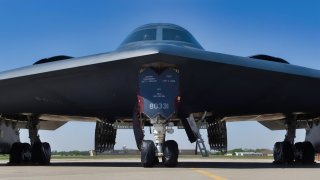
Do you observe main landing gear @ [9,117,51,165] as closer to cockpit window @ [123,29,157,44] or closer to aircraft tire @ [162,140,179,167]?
cockpit window @ [123,29,157,44]

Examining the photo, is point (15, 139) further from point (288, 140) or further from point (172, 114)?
point (288, 140)

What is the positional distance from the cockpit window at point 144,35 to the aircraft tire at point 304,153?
7.84 meters

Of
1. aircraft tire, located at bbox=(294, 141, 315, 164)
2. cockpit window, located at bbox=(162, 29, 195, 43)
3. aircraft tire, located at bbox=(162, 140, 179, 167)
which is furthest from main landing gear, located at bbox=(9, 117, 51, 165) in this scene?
aircraft tire, located at bbox=(294, 141, 315, 164)

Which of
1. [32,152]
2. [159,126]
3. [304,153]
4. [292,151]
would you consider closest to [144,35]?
[159,126]

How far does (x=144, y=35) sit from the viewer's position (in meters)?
17.0

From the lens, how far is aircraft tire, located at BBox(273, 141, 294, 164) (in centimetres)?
1858

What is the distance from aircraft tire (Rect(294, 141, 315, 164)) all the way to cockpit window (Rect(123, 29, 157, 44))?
7835 mm

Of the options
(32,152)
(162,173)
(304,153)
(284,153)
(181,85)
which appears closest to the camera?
(162,173)

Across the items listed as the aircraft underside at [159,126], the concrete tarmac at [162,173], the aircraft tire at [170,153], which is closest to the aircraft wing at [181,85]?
the aircraft underside at [159,126]

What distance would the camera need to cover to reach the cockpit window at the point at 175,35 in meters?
16.7

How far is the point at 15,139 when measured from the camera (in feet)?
67.3

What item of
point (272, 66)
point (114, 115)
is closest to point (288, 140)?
point (272, 66)

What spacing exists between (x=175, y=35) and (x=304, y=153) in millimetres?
7331

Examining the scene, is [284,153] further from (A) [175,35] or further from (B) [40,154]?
(B) [40,154]
